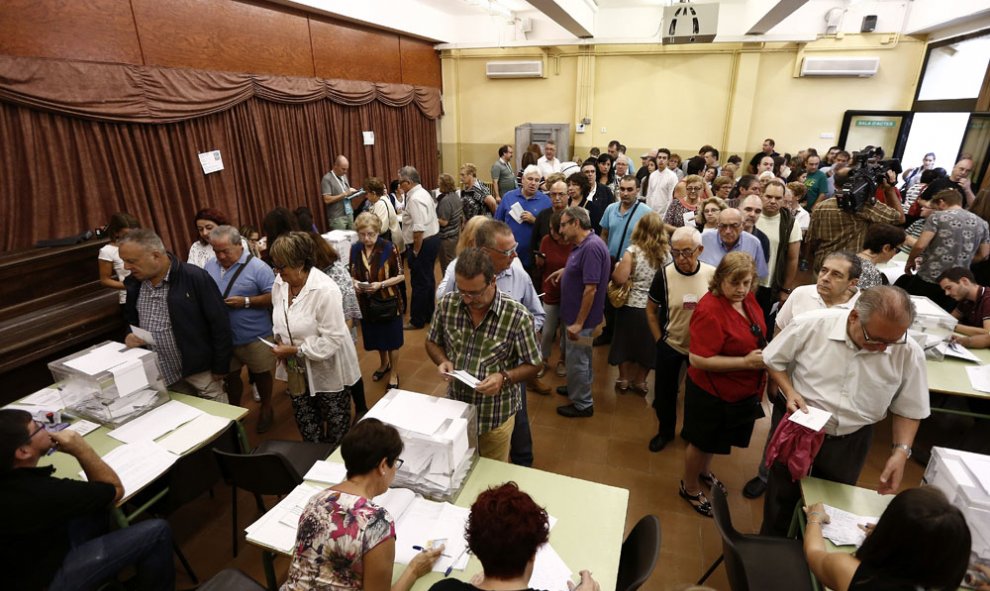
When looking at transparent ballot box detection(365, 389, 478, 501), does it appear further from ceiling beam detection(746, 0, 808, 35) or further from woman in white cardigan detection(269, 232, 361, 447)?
ceiling beam detection(746, 0, 808, 35)

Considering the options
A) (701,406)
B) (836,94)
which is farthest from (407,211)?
(836,94)

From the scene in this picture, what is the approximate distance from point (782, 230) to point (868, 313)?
102 inches

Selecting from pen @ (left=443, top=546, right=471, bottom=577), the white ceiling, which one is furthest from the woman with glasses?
pen @ (left=443, top=546, right=471, bottom=577)

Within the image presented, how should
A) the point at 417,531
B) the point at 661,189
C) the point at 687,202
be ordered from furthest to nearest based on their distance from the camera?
1. the point at 661,189
2. the point at 687,202
3. the point at 417,531

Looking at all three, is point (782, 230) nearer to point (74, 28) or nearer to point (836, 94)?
point (74, 28)

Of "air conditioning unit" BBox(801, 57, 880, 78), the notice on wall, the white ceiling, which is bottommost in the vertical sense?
the notice on wall

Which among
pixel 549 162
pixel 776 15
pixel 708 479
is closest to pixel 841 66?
pixel 776 15

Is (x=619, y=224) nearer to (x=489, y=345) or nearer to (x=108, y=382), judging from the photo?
(x=489, y=345)

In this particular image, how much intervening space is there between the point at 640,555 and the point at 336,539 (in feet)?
3.56

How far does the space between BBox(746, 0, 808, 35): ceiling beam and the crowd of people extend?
2.63 m

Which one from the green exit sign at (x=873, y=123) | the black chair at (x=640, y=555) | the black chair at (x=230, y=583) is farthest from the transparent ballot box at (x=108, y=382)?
the green exit sign at (x=873, y=123)

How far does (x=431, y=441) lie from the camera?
1.88 metres

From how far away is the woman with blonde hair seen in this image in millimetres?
3469

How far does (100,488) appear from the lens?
1901 mm
